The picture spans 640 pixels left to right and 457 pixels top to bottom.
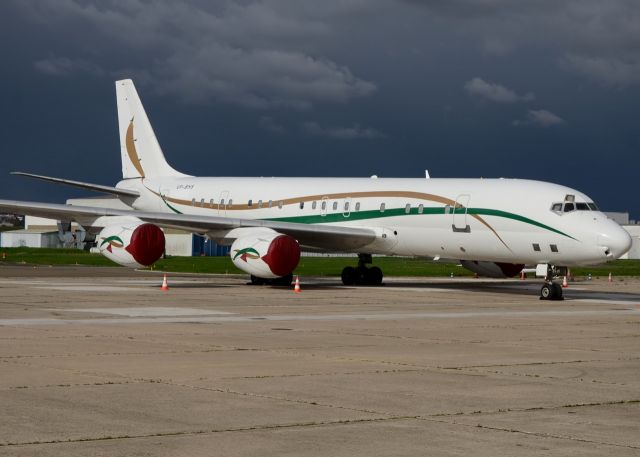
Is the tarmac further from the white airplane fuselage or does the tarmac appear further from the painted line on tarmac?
the white airplane fuselage

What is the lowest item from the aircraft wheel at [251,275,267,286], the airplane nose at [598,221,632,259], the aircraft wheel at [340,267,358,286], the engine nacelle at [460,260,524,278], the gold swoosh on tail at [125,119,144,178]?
the aircraft wheel at [251,275,267,286]

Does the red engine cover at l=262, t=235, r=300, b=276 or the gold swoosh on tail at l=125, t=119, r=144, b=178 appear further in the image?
the gold swoosh on tail at l=125, t=119, r=144, b=178

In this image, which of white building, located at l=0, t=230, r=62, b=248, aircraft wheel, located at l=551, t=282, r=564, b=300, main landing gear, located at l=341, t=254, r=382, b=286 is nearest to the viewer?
aircraft wheel, located at l=551, t=282, r=564, b=300

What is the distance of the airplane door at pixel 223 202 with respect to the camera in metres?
39.5

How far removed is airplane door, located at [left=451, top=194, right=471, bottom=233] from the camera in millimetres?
32156

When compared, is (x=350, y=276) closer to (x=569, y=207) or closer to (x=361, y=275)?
(x=361, y=275)

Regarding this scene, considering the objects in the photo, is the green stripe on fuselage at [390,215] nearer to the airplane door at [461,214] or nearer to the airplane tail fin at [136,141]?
the airplane door at [461,214]

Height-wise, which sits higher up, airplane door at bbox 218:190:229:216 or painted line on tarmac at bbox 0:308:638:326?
airplane door at bbox 218:190:229:216

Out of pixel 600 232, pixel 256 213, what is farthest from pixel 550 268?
pixel 256 213

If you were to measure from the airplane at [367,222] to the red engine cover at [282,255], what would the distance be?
31 millimetres

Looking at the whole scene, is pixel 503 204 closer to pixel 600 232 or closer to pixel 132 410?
pixel 600 232

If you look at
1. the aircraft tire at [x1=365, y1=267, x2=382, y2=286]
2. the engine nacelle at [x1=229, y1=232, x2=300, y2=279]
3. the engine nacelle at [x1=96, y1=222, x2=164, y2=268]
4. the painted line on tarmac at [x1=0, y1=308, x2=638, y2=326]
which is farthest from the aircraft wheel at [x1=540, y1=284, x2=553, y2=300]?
the engine nacelle at [x1=96, y1=222, x2=164, y2=268]

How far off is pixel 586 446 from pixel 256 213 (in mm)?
30544

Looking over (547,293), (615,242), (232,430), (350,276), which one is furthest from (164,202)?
(232,430)
